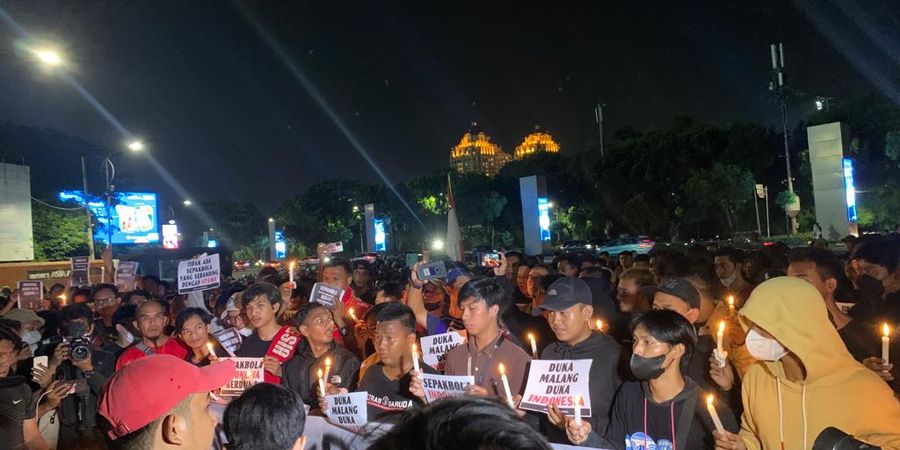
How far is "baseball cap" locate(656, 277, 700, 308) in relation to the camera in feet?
15.0

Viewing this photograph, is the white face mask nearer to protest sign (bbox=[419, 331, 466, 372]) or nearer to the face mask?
protest sign (bbox=[419, 331, 466, 372])

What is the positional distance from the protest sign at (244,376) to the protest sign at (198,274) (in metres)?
3.54

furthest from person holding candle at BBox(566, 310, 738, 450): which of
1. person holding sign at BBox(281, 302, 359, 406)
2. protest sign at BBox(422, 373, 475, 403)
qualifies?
person holding sign at BBox(281, 302, 359, 406)

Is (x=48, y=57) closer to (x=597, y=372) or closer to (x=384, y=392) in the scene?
(x=384, y=392)

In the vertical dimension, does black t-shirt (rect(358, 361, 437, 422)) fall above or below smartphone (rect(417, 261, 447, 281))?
below

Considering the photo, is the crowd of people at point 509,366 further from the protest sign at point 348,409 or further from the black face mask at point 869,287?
the protest sign at point 348,409

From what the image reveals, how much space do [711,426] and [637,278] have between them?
291cm

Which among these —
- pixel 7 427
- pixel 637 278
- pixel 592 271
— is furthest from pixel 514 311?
pixel 7 427

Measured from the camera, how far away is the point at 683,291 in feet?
15.1

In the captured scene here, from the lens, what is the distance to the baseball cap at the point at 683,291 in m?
4.57

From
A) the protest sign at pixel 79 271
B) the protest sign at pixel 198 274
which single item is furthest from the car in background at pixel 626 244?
the protest sign at pixel 198 274

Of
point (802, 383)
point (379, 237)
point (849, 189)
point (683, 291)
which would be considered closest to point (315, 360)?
point (683, 291)

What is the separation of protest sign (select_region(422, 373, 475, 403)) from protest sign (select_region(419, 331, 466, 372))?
48.8 inches

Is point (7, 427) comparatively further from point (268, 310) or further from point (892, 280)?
point (892, 280)
